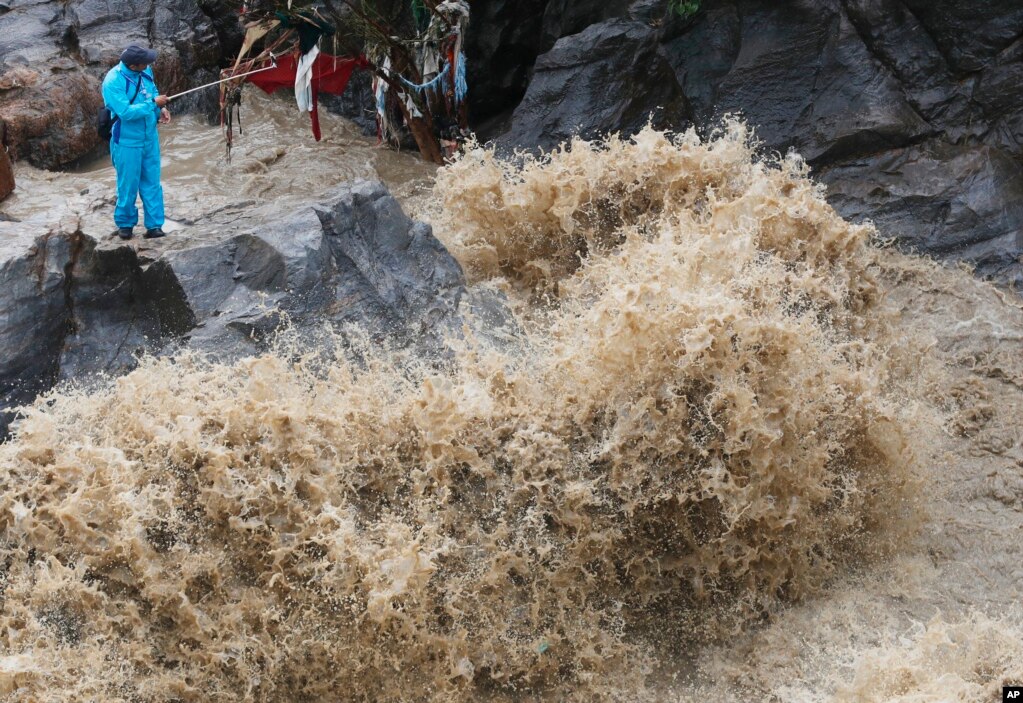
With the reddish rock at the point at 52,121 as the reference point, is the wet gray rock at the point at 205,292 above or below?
above

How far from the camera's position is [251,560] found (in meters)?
3.99

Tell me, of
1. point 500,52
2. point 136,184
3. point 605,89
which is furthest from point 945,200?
point 136,184

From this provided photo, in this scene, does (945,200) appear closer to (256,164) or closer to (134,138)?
(134,138)

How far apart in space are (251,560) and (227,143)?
475 cm

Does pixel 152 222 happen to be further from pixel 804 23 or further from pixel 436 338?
pixel 804 23

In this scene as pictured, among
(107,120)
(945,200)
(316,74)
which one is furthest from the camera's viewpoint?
(316,74)

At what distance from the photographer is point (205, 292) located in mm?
4898

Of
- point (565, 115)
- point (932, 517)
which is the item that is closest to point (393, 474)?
point (932, 517)

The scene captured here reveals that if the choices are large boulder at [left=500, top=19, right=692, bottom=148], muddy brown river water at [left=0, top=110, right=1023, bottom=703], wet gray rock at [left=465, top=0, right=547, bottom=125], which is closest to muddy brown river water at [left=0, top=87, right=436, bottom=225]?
wet gray rock at [left=465, top=0, right=547, bottom=125]

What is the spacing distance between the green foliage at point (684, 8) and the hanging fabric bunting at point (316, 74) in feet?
7.95

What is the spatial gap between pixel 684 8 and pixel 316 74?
113 inches

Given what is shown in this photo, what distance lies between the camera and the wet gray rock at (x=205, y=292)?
472 cm

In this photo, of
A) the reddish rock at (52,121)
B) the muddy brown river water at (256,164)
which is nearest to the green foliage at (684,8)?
the muddy brown river water at (256,164)

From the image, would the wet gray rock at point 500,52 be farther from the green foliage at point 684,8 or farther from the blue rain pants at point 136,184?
the blue rain pants at point 136,184
